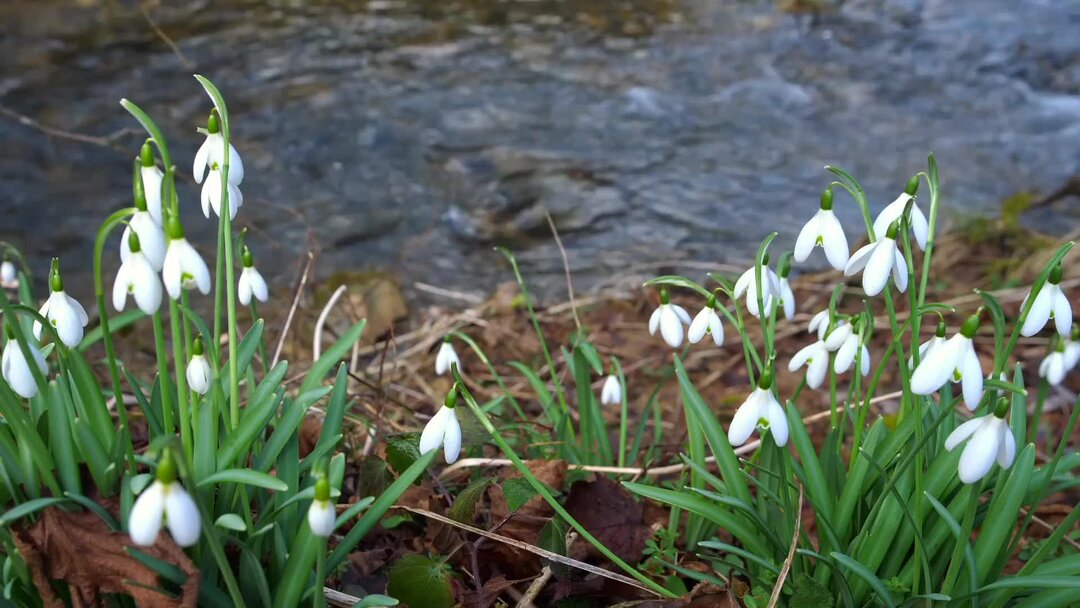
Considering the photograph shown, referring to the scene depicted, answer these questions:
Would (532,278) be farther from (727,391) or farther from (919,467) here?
(919,467)

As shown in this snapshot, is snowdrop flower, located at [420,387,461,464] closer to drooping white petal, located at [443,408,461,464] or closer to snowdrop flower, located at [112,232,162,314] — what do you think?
drooping white petal, located at [443,408,461,464]

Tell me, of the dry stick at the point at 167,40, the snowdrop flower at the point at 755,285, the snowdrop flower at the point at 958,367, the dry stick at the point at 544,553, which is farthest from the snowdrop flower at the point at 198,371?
the dry stick at the point at 167,40

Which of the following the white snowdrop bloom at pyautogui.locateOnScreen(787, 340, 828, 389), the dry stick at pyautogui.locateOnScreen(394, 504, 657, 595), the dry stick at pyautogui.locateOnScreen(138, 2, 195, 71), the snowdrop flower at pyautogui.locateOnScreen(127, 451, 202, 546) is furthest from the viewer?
the dry stick at pyautogui.locateOnScreen(138, 2, 195, 71)

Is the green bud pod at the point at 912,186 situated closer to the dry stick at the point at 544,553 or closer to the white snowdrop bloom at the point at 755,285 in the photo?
the white snowdrop bloom at the point at 755,285

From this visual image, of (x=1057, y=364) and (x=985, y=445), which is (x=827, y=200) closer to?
(x=985, y=445)

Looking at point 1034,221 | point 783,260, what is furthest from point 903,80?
point 783,260

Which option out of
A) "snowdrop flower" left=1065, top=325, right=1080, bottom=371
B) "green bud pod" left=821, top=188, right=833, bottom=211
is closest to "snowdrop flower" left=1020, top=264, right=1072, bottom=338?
"green bud pod" left=821, top=188, right=833, bottom=211
